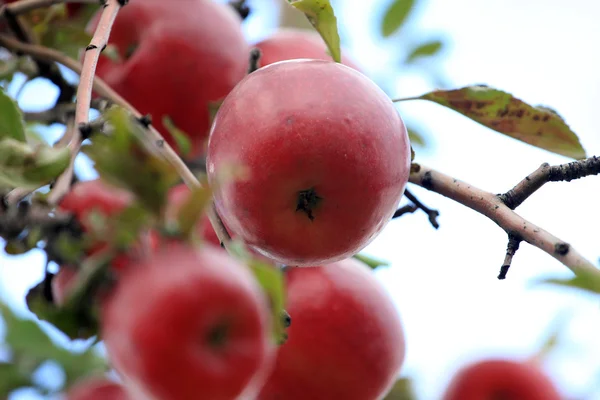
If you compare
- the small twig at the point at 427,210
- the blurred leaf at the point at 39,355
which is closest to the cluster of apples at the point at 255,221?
the small twig at the point at 427,210

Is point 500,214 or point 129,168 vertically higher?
point 129,168

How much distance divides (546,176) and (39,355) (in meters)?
0.68

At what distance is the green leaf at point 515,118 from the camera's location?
773mm

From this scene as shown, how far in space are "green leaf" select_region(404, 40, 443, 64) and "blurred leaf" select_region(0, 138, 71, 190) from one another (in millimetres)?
820

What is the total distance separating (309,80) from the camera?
648mm

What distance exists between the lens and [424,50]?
4.09 ft

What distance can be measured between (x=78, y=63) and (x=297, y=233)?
34 centimetres

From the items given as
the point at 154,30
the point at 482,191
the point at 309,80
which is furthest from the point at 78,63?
the point at 482,191

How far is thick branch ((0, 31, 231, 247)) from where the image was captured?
0.56 m

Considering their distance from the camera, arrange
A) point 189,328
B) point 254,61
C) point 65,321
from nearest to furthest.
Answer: point 189,328 → point 65,321 → point 254,61

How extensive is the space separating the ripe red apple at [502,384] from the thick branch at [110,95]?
60 centimetres

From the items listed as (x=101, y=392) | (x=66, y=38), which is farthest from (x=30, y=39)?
(x=101, y=392)

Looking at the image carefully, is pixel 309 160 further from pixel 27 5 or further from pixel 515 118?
pixel 27 5

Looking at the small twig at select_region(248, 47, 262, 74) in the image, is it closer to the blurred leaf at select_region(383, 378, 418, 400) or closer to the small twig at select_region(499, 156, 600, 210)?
the small twig at select_region(499, 156, 600, 210)
